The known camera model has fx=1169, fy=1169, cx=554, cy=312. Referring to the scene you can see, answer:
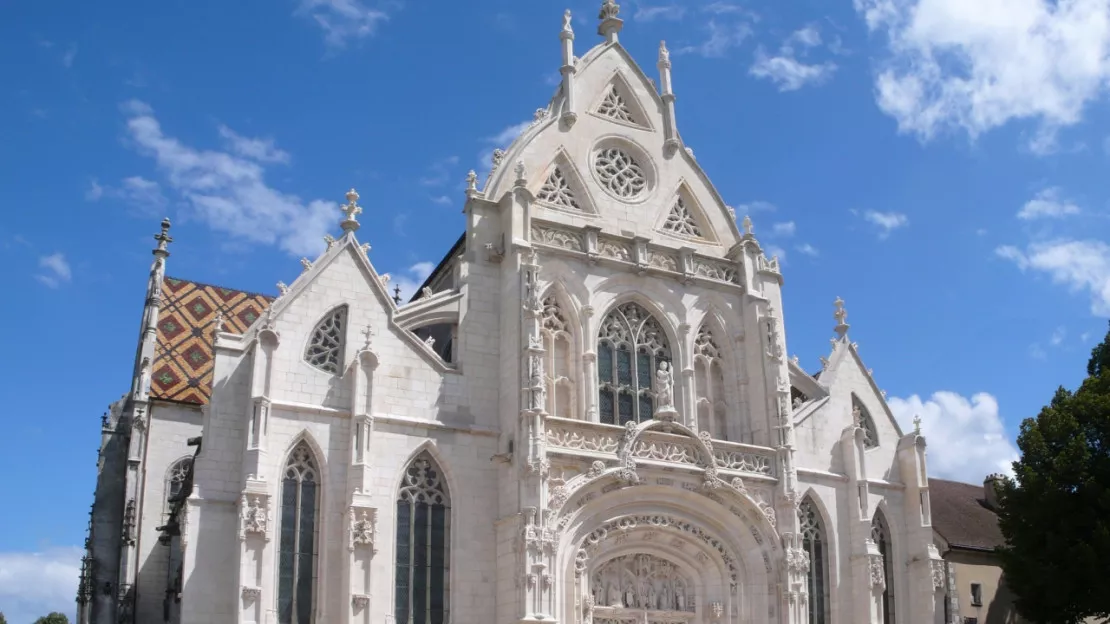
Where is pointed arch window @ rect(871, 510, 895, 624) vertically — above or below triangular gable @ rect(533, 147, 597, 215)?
below

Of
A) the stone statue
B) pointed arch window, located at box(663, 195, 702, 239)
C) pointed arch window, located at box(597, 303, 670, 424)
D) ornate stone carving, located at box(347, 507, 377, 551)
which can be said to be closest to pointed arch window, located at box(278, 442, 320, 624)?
ornate stone carving, located at box(347, 507, 377, 551)

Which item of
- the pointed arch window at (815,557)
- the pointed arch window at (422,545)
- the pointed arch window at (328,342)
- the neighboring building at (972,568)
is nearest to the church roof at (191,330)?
the pointed arch window at (328,342)

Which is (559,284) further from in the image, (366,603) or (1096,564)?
(1096,564)

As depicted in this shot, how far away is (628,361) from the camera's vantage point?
1001 inches

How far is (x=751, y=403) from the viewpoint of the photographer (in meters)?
26.1

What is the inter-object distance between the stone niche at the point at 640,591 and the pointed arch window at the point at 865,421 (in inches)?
253

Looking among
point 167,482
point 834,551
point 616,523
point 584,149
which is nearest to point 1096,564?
point 834,551

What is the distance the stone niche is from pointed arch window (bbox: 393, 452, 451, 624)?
3.16 meters

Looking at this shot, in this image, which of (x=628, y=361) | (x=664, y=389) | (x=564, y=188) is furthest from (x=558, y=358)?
(x=564, y=188)

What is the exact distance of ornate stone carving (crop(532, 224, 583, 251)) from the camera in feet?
81.4

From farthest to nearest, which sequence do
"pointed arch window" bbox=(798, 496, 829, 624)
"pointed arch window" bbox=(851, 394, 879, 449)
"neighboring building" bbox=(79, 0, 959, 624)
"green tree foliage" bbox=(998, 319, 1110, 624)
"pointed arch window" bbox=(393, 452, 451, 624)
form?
"pointed arch window" bbox=(851, 394, 879, 449)
"pointed arch window" bbox=(798, 496, 829, 624)
"green tree foliage" bbox=(998, 319, 1110, 624)
"pointed arch window" bbox=(393, 452, 451, 624)
"neighboring building" bbox=(79, 0, 959, 624)

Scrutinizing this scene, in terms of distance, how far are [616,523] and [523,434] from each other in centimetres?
274

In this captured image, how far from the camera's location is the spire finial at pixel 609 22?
28.8 meters

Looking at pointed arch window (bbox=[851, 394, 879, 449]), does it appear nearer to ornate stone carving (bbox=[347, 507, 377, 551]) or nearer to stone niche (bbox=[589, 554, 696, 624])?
stone niche (bbox=[589, 554, 696, 624])
